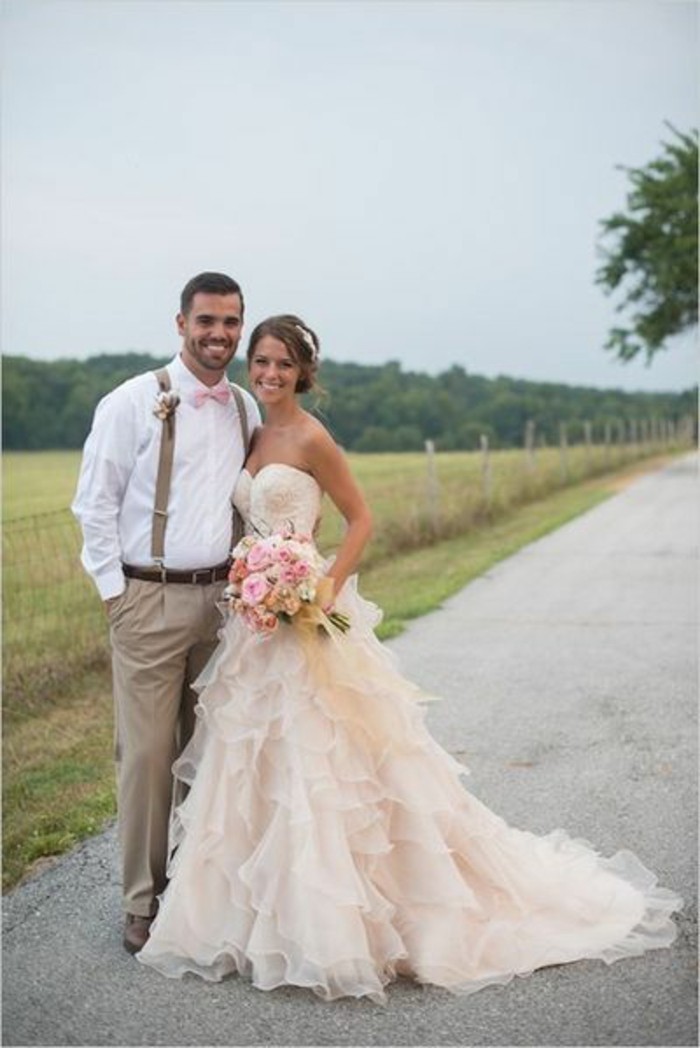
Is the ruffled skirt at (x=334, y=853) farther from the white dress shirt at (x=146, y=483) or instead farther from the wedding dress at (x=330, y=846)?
the white dress shirt at (x=146, y=483)

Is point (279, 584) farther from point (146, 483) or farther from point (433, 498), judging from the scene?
point (433, 498)

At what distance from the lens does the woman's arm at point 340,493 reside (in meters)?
4.87

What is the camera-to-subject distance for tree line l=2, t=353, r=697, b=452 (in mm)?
16111

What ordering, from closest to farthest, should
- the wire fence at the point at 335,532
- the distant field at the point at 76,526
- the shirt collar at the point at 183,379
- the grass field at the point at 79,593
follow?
the shirt collar at the point at 183,379 → the grass field at the point at 79,593 → the wire fence at the point at 335,532 → the distant field at the point at 76,526

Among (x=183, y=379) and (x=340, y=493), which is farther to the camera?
(x=183, y=379)

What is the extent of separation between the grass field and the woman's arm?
7.30ft

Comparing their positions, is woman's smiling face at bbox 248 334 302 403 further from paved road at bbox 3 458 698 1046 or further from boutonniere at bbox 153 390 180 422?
paved road at bbox 3 458 698 1046

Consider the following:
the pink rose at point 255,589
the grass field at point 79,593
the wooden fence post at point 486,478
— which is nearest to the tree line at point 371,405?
the pink rose at point 255,589

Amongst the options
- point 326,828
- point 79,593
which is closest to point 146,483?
point 326,828

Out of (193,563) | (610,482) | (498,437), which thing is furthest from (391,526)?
(498,437)

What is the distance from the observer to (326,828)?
455 centimetres

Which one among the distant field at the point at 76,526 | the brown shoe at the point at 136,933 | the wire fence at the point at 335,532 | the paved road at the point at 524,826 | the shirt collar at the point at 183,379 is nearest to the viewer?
the paved road at the point at 524,826

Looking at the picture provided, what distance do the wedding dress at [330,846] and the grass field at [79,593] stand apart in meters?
1.68

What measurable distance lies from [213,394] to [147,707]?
1.23 metres
